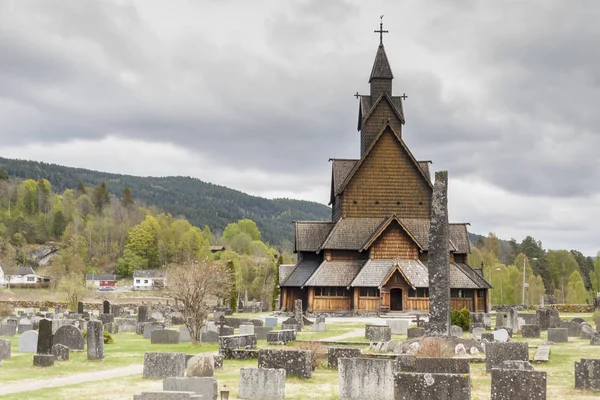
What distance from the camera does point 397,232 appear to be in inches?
2250

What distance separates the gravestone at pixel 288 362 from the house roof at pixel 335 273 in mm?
36407

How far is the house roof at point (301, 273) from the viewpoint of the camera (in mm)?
58156

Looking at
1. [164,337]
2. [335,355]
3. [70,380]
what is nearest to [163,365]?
[70,380]

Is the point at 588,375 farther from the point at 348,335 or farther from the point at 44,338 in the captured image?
the point at 348,335

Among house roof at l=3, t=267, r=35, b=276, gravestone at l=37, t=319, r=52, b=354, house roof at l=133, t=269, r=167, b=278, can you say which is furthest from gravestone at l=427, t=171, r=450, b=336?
house roof at l=3, t=267, r=35, b=276

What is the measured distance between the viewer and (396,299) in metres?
55.6

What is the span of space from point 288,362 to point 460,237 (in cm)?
4389

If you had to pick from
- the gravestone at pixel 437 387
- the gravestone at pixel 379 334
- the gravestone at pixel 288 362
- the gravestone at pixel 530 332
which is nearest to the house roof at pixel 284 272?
the gravestone at pixel 530 332

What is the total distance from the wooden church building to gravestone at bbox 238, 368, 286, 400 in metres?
37.9

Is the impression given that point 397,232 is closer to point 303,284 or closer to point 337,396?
point 303,284

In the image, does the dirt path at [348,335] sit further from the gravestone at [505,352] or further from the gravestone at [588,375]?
the gravestone at [588,375]

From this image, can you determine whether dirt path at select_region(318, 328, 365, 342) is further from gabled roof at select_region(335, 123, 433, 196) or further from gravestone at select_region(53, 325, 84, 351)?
gabled roof at select_region(335, 123, 433, 196)

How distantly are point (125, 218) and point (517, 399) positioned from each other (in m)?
187

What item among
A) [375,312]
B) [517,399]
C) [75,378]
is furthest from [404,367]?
[375,312]
